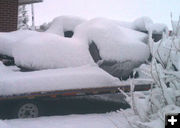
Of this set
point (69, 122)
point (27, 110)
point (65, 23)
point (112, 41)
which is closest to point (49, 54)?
point (27, 110)

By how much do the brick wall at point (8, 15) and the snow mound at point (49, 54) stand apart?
516 centimetres

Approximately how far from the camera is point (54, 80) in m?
5.09

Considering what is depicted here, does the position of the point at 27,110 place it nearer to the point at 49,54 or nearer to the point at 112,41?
the point at 49,54

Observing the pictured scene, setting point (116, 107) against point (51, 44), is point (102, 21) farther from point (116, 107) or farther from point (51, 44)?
point (116, 107)

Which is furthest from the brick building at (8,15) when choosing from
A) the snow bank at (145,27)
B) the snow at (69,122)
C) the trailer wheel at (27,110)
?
the snow at (69,122)

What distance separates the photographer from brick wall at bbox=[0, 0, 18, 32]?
10398 millimetres

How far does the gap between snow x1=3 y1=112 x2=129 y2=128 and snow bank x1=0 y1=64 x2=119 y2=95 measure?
0.56m

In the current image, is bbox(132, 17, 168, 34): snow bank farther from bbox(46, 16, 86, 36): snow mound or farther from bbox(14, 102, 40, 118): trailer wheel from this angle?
bbox(14, 102, 40, 118): trailer wheel

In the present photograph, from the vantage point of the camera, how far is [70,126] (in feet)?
14.7

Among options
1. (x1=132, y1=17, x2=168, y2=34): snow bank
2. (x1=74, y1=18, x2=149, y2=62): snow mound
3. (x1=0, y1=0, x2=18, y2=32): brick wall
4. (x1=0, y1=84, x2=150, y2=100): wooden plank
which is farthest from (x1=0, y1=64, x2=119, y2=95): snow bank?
(x1=0, y1=0, x2=18, y2=32): brick wall

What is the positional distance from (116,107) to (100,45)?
1.41 m

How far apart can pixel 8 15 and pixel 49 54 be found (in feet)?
19.5

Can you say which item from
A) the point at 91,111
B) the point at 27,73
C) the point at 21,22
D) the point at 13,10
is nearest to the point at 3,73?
the point at 27,73

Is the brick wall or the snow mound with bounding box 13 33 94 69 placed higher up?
the brick wall
